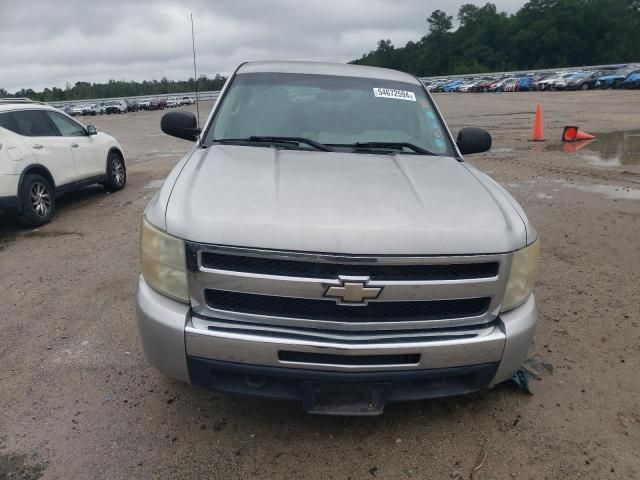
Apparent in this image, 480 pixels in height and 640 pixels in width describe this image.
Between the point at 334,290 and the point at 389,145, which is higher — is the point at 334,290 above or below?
below

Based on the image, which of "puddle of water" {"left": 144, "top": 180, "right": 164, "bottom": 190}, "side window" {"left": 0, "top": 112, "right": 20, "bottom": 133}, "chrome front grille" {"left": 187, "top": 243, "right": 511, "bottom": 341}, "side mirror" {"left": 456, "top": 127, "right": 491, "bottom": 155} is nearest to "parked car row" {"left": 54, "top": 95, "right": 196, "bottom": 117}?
"puddle of water" {"left": 144, "top": 180, "right": 164, "bottom": 190}

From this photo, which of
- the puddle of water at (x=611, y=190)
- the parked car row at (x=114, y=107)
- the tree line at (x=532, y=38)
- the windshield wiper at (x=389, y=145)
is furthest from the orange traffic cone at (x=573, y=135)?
the tree line at (x=532, y=38)

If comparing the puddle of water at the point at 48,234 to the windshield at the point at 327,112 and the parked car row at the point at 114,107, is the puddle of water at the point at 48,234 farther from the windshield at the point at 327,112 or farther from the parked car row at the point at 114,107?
the parked car row at the point at 114,107

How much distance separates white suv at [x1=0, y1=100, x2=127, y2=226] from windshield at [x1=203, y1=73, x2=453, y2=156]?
13.5ft

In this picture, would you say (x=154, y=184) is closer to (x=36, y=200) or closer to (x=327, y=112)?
(x=36, y=200)

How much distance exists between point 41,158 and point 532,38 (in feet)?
365

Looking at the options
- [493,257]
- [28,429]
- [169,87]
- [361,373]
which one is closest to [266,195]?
[361,373]

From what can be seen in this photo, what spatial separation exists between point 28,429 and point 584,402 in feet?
10.2

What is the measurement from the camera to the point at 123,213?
294 inches

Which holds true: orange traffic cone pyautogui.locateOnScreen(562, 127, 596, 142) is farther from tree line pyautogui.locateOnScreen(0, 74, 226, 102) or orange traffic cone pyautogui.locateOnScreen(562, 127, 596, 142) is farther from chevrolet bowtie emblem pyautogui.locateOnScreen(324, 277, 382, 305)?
tree line pyautogui.locateOnScreen(0, 74, 226, 102)

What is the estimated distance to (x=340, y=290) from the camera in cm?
217

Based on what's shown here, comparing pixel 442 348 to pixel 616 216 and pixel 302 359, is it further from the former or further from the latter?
pixel 616 216

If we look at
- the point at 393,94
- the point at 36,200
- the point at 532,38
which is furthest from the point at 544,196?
the point at 532,38

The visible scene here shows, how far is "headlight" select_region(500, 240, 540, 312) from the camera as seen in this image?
237 centimetres
